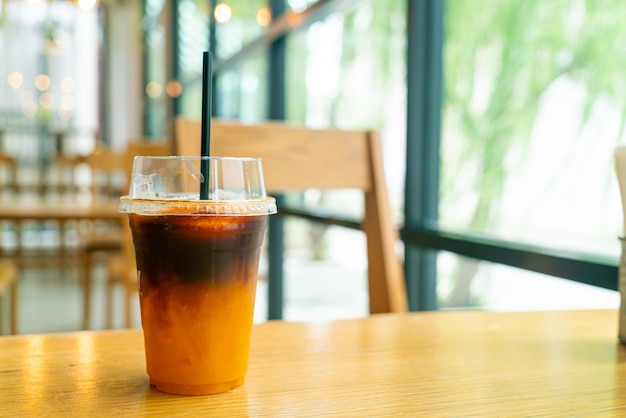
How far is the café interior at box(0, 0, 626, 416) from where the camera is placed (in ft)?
1.70

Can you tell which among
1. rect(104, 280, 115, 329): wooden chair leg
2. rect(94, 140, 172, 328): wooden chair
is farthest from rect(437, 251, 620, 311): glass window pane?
rect(104, 280, 115, 329): wooden chair leg

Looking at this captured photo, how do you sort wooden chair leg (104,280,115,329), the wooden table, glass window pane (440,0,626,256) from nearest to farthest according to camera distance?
the wooden table < glass window pane (440,0,626,256) < wooden chair leg (104,280,115,329)

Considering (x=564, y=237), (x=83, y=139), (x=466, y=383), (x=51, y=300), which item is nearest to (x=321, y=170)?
(x=564, y=237)

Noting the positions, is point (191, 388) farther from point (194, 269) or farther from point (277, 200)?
point (277, 200)

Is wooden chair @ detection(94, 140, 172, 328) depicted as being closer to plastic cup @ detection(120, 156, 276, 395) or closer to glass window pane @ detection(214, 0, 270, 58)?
glass window pane @ detection(214, 0, 270, 58)

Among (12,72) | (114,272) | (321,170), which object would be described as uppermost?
(12,72)

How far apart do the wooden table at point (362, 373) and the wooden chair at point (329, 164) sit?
0.40 meters

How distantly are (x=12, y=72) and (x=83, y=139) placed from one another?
1619mm

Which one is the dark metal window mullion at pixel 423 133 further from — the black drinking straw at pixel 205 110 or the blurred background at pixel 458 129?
the black drinking straw at pixel 205 110

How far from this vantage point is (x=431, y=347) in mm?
632

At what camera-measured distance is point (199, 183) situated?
1.63ft

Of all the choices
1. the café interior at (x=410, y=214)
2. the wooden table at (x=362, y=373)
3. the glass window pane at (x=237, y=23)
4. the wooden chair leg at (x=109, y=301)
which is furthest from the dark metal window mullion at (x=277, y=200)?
the wooden table at (x=362, y=373)

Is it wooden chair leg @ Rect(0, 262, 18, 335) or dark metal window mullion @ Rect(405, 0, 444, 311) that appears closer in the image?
dark metal window mullion @ Rect(405, 0, 444, 311)

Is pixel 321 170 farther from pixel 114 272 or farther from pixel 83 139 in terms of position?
pixel 83 139
